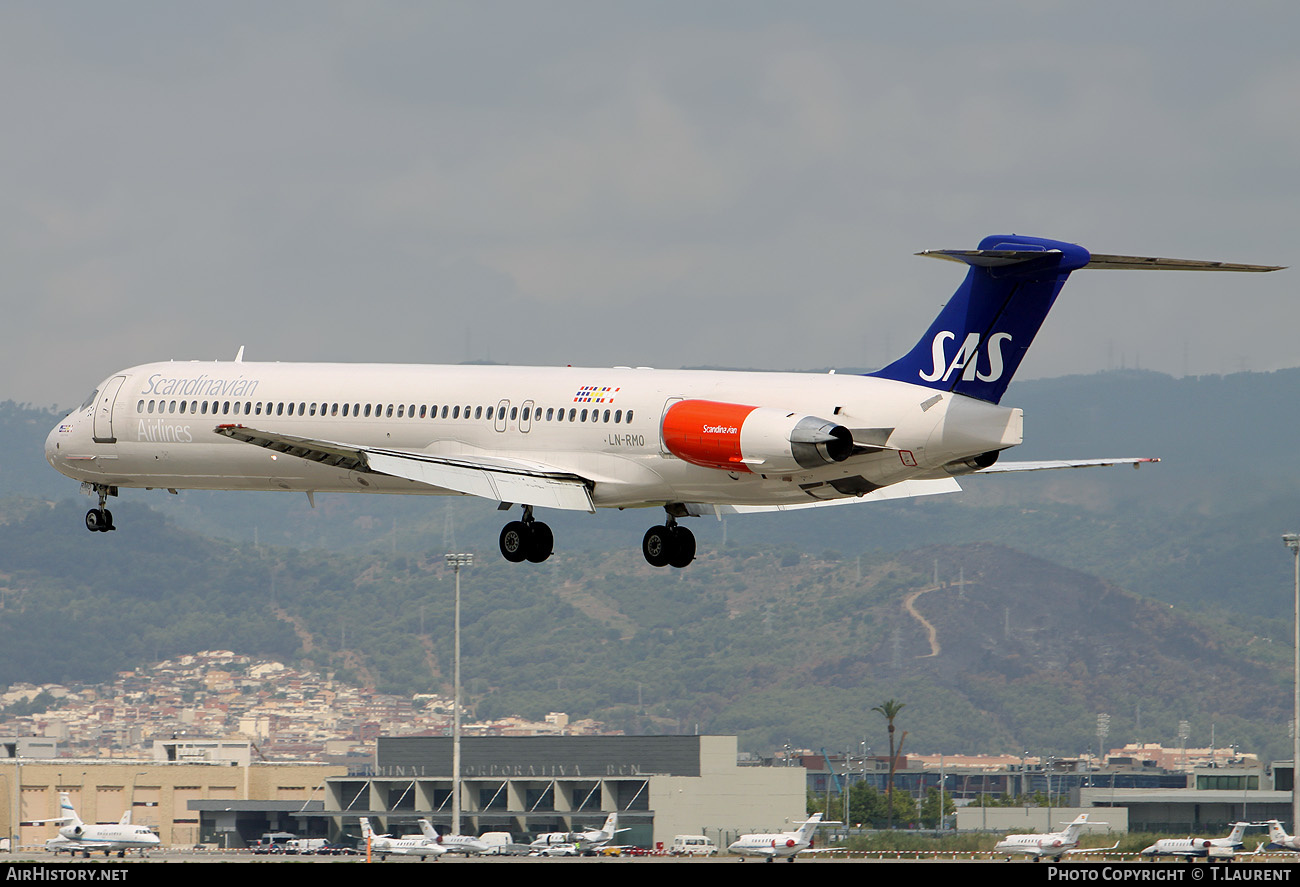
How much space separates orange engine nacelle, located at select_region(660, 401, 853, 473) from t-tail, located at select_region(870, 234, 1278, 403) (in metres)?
Result: 2.39

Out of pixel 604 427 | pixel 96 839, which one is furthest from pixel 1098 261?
pixel 96 839

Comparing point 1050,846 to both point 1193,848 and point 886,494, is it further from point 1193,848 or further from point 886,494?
point 886,494

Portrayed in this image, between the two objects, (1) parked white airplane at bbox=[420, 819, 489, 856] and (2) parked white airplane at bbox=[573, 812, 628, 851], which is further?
(2) parked white airplane at bbox=[573, 812, 628, 851]

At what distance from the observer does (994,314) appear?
3841 centimetres

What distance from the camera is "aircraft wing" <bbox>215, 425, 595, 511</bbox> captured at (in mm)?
41375

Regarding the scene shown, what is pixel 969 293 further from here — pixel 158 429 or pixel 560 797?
pixel 560 797

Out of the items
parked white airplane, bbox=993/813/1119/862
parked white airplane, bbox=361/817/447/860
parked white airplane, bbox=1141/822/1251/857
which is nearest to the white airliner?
parked white airplane, bbox=361/817/447/860

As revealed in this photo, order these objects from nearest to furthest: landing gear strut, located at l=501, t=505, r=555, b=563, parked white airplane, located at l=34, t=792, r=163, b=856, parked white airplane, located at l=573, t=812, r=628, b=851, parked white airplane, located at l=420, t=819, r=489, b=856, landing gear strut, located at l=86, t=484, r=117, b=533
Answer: landing gear strut, located at l=501, t=505, r=555, b=563 → landing gear strut, located at l=86, t=484, r=117, b=533 → parked white airplane, located at l=420, t=819, r=489, b=856 → parked white airplane, located at l=34, t=792, r=163, b=856 → parked white airplane, located at l=573, t=812, r=628, b=851

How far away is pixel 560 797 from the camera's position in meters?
134

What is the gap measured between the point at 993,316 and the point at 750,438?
5276 mm

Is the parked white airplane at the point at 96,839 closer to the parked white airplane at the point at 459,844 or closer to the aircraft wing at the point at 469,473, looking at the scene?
the parked white airplane at the point at 459,844

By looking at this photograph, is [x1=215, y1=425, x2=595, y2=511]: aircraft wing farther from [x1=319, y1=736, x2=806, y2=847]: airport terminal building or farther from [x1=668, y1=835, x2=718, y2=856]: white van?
[x1=319, y1=736, x2=806, y2=847]: airport terminal building

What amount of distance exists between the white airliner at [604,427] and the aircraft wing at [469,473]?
0.14 feet
